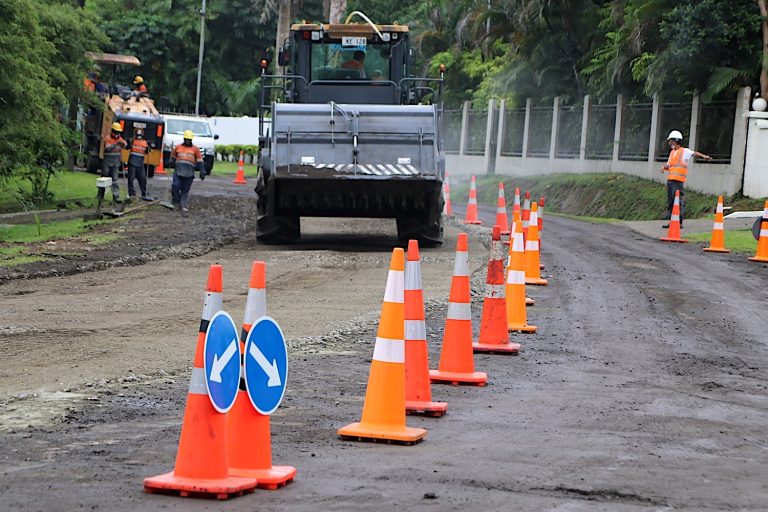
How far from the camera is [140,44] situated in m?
66.6

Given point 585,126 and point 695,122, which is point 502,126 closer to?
point 585,126

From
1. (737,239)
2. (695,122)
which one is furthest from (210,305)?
(695,122)

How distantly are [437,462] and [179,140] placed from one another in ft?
130

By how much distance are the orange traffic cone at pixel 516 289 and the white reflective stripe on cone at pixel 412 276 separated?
3.64 meters

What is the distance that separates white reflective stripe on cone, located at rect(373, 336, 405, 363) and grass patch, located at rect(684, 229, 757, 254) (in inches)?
565

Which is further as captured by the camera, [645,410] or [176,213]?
[176,213]

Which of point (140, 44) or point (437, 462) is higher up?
point (140, 44)

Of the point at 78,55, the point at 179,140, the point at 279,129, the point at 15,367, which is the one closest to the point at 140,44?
the point at 179,140

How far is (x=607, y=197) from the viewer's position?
109 ft

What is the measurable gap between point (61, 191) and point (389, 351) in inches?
1024

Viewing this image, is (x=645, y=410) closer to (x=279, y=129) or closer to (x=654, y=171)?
(x=279, y=129)

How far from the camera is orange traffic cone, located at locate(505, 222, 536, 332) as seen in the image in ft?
37.0

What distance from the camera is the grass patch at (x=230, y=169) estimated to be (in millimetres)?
49062

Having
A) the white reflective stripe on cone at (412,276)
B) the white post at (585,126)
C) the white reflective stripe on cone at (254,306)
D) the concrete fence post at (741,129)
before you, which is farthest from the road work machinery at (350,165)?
the white post at (585,126)
